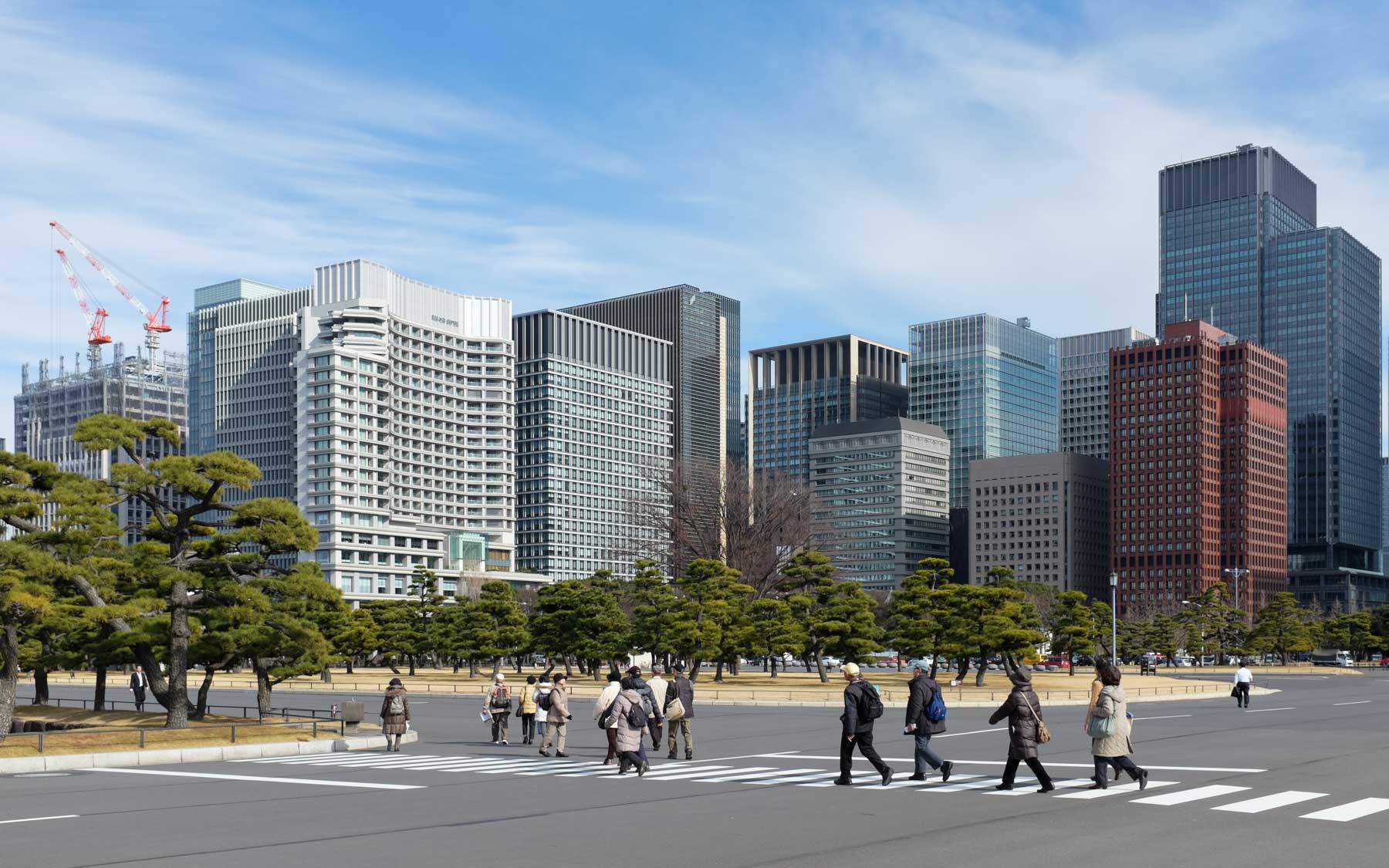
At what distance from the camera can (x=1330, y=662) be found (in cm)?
12775

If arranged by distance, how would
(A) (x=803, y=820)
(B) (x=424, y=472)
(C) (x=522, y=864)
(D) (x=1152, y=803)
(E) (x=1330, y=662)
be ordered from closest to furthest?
Answer: (C) (x=522, y=864) → (A) (x=803, y=820) → (D) (x=1152, y=803) → (E) (x=1330, y=662) → (B) (x=424, y=472)

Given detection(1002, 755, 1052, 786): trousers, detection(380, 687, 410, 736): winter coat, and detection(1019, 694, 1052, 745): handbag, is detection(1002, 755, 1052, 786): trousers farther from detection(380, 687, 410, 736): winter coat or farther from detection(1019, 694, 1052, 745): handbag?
detection(380, 687, 410, 736): winter coat

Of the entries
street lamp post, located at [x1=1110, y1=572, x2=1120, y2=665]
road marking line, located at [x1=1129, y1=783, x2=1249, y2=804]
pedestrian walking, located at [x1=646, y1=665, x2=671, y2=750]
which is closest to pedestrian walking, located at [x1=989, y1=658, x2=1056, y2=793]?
road marking line, located at [x1=1129, y1=783, x2=1249, y2=804]

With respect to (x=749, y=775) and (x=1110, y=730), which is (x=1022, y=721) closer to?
(x=1110, y=730)

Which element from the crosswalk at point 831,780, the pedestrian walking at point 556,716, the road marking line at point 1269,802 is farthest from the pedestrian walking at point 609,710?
the road marking line at point 1269,802

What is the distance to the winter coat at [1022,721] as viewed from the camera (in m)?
18.0

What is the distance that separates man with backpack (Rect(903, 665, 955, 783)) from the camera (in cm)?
1944

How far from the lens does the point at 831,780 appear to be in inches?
819

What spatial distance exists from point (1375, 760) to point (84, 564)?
91.5 feet

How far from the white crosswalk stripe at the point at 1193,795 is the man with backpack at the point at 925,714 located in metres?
3.11

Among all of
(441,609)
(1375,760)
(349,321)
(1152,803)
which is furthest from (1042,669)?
(349,321)

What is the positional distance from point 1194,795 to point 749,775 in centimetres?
711

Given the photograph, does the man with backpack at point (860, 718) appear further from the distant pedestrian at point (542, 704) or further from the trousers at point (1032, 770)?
the distant pedestrian at point (542, 704)

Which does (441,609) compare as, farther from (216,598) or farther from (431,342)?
(431,342)
